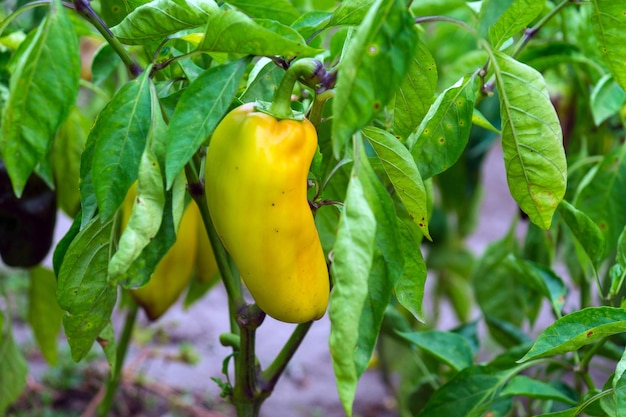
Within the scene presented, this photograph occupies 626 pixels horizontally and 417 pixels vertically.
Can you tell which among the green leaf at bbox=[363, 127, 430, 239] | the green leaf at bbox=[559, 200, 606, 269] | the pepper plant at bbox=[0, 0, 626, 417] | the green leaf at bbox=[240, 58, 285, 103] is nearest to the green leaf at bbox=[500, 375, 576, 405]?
the pepper plant at bbox=[0, 0, 626, 417]

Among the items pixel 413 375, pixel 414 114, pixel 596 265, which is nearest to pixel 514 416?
pixel 413 375

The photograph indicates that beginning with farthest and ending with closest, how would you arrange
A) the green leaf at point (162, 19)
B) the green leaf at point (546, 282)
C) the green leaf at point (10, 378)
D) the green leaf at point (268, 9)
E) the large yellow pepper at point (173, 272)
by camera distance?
the green leaf at point (10, 378), the large yellow pepper at point (173, 272), the green leaf at point (546, 282), the green leaf at point (268, 9), the green leaf at point (162, 19)

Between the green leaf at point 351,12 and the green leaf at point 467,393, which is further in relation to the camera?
the green leaf at point 467,393

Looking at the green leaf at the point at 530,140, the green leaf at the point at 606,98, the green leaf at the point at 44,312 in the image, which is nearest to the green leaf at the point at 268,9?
the green leaf at the point at 530,140

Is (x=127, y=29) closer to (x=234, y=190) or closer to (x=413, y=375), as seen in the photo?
(x=234, y=190)

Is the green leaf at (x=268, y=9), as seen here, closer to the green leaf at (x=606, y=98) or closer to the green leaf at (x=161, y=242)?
the green leaf at (x=161, y=242)
